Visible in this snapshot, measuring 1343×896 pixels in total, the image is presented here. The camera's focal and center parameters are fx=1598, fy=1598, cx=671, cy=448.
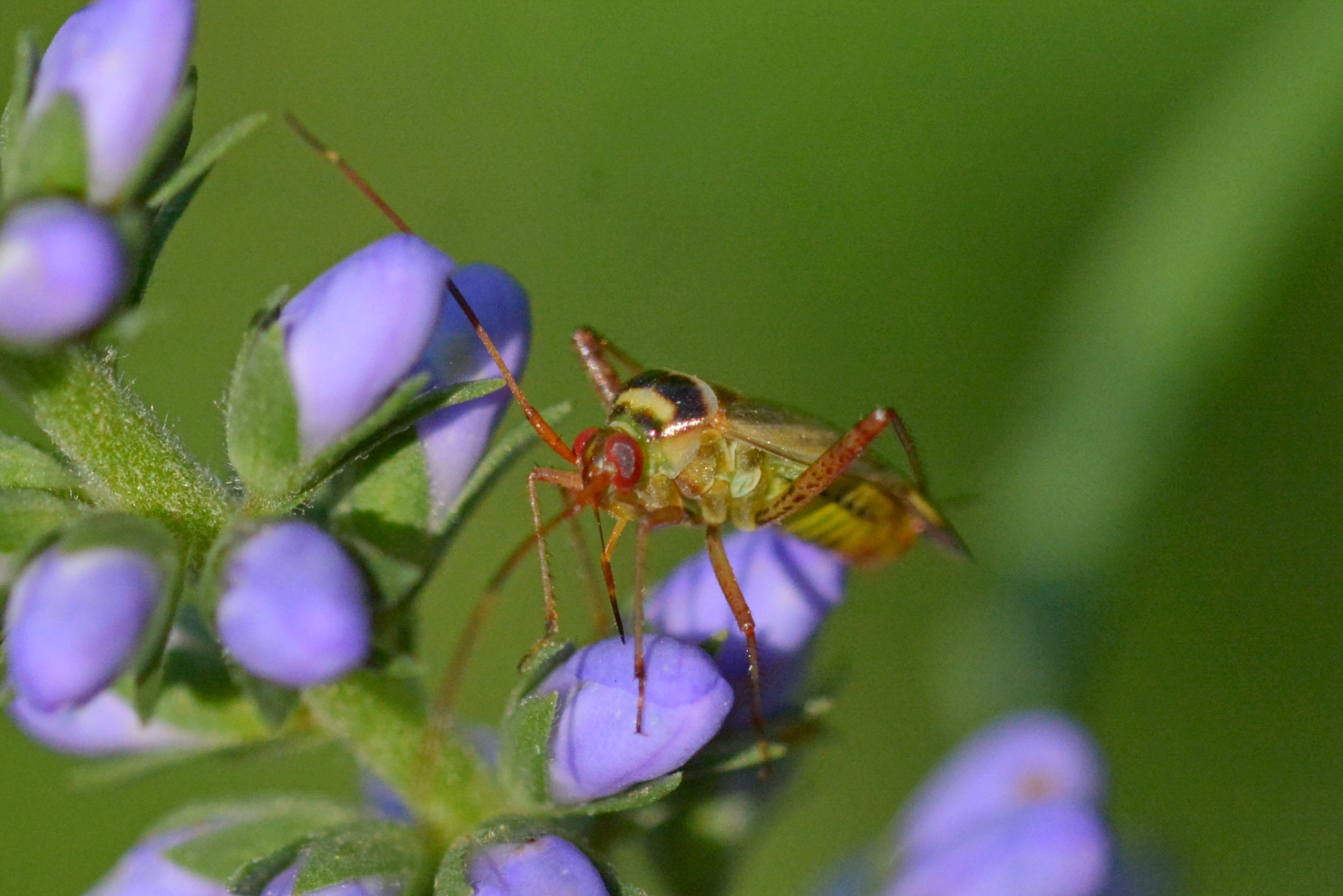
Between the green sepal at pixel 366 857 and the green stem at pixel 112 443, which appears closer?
the green stem at pixel 112 443

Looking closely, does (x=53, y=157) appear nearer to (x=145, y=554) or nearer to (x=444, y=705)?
(x=145, y=554)

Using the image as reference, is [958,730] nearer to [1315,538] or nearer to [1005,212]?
[1315,538]

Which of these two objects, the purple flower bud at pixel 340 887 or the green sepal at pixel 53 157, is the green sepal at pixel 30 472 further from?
the purple flower bud at pixel 340 887

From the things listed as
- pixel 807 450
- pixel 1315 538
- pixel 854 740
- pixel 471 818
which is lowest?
pixel 854 740

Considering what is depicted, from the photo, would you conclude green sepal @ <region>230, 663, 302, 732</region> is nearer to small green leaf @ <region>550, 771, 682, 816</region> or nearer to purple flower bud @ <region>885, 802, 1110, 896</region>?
small green leaf @ <region>550, 771, 682, 816</region>

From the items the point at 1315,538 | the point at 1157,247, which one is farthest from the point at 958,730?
the point at 1315,538

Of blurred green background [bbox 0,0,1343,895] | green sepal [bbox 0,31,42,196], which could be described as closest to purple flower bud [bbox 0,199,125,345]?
green sepal [bbox 0,31,42,196]

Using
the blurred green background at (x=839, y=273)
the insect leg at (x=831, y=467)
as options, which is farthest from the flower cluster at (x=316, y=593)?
the blurred green background at (x=839, y=273)
